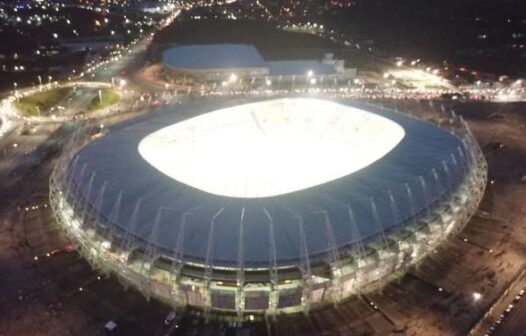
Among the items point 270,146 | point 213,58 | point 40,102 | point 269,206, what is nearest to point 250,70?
point 213,58

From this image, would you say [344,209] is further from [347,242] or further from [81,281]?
[81,281]

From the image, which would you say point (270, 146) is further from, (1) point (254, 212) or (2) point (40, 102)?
(2) point (40, 102)

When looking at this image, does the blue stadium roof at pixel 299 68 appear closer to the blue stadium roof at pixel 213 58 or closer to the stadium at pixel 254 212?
the blue stadium roof at pixel 213 58

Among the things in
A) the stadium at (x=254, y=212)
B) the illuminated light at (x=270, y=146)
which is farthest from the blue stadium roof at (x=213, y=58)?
the stadium at (x=254, y=212)

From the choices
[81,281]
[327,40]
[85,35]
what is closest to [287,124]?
[81,281]

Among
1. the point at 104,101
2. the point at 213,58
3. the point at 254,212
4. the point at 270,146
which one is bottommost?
the point at 104,101
